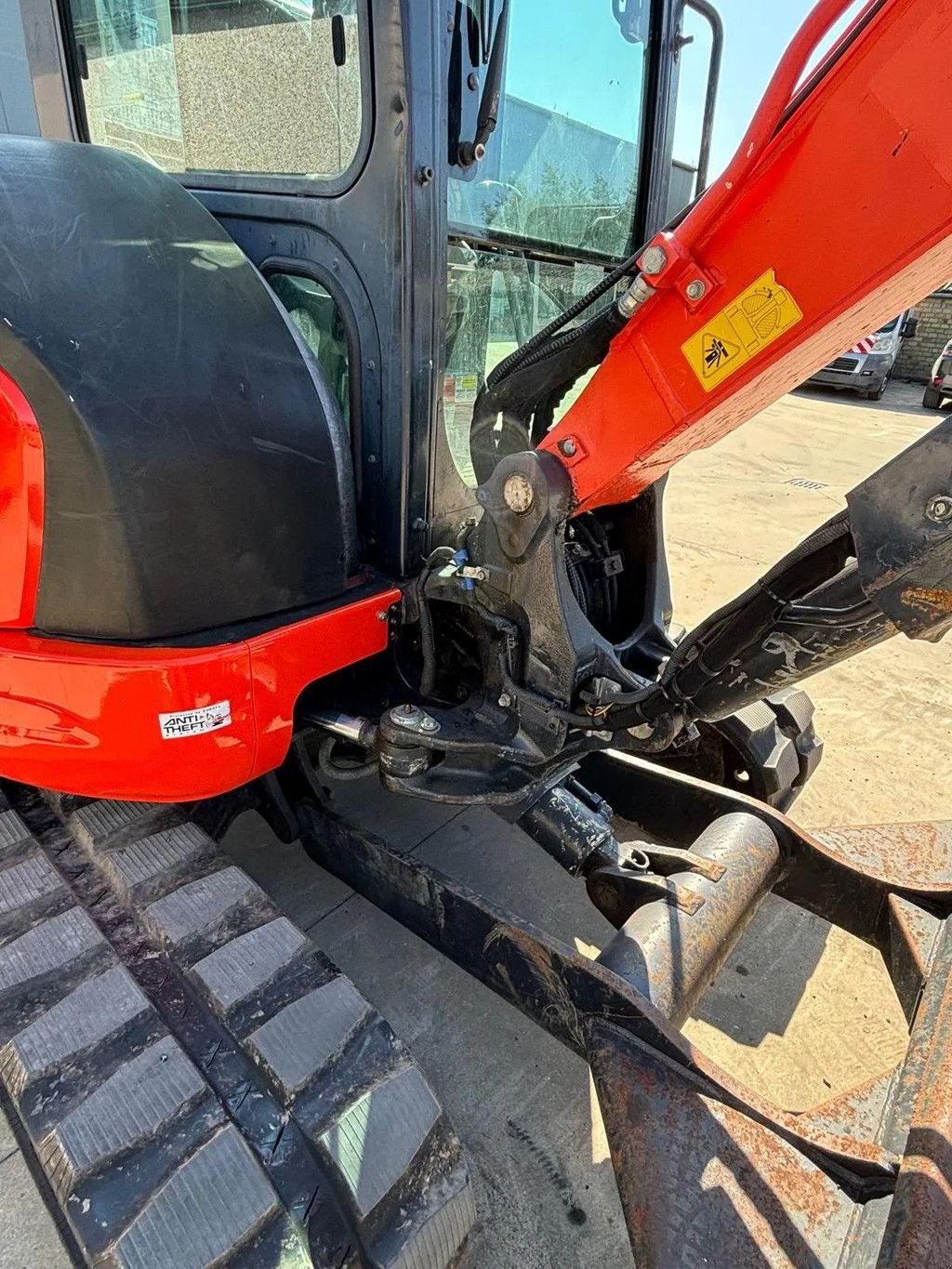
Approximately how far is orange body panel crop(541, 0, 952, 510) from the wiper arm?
46 centimetres

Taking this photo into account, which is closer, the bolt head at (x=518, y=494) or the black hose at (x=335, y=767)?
the bolt head at (x=518, y=494)

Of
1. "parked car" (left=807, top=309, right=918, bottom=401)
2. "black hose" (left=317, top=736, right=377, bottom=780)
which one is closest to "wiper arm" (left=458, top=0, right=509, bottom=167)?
"black hose" (left=317, top=736, right=377, bottom=780)

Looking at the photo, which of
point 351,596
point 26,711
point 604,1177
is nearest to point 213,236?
point 351,596

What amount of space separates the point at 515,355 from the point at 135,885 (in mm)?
1348

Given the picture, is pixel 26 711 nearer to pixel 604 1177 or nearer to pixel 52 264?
pixel 52 264

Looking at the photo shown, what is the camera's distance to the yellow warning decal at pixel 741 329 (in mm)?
1253

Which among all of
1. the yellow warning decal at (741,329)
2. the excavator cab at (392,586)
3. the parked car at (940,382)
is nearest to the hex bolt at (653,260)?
the excavator cab at (392,586)

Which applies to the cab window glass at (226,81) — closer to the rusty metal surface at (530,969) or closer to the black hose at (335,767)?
the black hose at (335,767)

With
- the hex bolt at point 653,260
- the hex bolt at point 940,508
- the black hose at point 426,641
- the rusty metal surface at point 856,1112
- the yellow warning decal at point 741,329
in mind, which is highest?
the hex bolt at point 653,260

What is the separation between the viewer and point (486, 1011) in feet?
6.57

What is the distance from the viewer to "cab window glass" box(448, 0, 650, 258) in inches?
67.2

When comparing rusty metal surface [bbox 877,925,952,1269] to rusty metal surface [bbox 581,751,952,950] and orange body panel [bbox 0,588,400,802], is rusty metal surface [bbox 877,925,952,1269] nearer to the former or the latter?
rusty metal surface [bbox 581,751,952,950]

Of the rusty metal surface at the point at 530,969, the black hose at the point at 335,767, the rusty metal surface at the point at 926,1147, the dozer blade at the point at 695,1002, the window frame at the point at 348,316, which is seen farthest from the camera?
the black hose at the point at 335,767

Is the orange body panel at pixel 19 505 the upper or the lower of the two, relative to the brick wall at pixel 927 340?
upper
